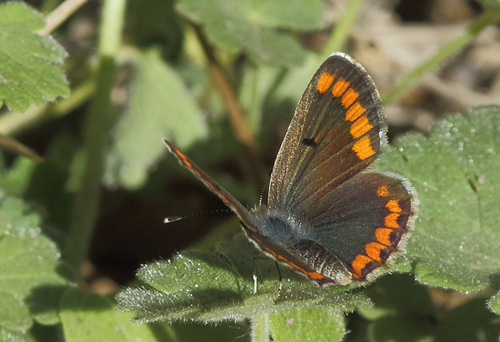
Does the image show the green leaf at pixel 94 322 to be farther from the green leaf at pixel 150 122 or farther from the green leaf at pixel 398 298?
the green leaf at pixel 150 122

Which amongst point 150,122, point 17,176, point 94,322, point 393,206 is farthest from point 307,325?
point 150,122

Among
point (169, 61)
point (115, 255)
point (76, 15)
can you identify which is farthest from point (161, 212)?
point (76, 15)

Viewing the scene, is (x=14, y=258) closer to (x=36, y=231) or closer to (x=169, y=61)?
(x=36, y=231)

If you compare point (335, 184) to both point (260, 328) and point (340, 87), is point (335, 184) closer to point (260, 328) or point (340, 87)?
point (340, 87)

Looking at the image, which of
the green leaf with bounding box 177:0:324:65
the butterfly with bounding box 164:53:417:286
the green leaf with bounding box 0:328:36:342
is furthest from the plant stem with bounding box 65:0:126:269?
the butterfly with bounding box 164:53:417:286

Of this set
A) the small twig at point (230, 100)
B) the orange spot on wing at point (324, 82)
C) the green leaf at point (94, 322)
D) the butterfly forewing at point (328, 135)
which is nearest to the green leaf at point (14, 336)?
the green leaf at point (94, 322)

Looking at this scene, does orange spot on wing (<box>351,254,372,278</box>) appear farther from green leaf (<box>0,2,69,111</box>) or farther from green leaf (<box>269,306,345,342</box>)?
green leaf (<box>0,2,69,111</box>)

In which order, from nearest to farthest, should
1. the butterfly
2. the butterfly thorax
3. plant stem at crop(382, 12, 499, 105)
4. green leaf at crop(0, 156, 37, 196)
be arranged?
the butterfly → the butterfly thorax → plant stem at crop(382, 12, 499, 105) → green leaf at crop(0, 156, 37, 196)
